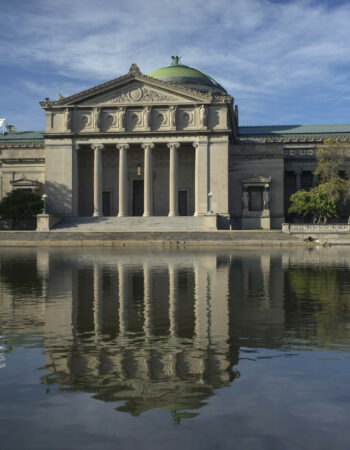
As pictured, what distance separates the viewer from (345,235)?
2258 inches

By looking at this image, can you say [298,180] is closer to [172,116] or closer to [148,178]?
[172,116]

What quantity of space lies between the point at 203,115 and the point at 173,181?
396 inches

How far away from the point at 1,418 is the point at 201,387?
290cm

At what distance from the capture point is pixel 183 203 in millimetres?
80750

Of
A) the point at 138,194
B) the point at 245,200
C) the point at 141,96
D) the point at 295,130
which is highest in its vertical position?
A: the point at 141,96

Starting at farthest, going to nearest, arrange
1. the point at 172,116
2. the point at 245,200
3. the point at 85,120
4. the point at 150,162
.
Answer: the point at 245,200
the point at 85,120
the point at 150,162
the point at 172,116

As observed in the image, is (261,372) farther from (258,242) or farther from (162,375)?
(258,242)

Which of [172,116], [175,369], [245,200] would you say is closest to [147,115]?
[172,116]

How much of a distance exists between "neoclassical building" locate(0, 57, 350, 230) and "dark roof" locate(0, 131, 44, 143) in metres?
10.9

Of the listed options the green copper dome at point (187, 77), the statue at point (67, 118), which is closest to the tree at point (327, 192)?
the green copper dome at point (187, 77)

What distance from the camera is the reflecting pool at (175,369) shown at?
250 inches

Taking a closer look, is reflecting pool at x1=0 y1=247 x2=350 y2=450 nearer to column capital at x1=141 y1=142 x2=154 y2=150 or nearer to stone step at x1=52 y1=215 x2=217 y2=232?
stone step at x1=52 y1=215 x2=217 y2=232

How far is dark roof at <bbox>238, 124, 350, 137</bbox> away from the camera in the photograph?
92500 millimetres

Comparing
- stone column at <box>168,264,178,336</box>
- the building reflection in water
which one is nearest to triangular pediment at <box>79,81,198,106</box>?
stone column at <box>168,264,178,336</box>
